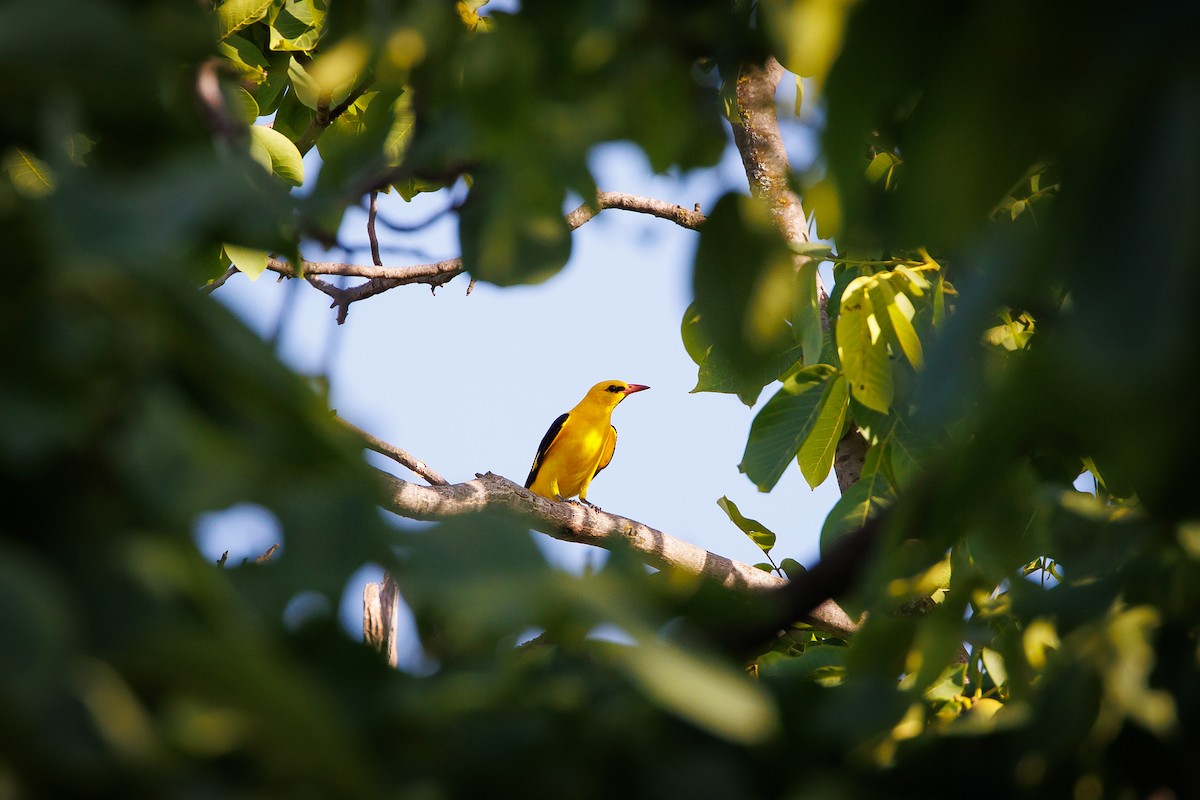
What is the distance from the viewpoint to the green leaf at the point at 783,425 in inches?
109

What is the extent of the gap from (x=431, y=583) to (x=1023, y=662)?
740 millimetres

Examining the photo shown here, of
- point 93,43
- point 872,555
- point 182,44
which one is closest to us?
point 93,43

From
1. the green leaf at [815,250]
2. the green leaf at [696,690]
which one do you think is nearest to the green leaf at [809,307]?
the green leaf at [815,250]

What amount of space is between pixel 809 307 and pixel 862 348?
49 centimetres

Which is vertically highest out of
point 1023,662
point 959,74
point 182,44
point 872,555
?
point 959,74

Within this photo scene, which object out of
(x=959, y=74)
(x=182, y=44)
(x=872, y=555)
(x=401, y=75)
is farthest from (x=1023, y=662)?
(x=182, y=44)

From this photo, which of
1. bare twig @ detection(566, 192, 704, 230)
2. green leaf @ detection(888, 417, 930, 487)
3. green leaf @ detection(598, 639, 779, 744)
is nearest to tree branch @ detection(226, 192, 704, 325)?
bare twig @ detection(566, 192, 704, 230)

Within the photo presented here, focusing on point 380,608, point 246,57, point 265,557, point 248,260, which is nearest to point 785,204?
point 248,260

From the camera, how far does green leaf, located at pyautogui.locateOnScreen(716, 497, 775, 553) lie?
3.73m

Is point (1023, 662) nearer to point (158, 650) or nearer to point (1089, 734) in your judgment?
point (1089, 734)

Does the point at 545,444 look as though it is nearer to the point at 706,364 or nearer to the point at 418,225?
the point at 706,364

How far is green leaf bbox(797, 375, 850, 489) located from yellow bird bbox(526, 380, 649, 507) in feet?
21.7

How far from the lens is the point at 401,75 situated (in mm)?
922

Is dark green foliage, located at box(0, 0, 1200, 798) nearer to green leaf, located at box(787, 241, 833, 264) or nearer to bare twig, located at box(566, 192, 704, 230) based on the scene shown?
green leaf, located at box(787, 241, 833, 264)
